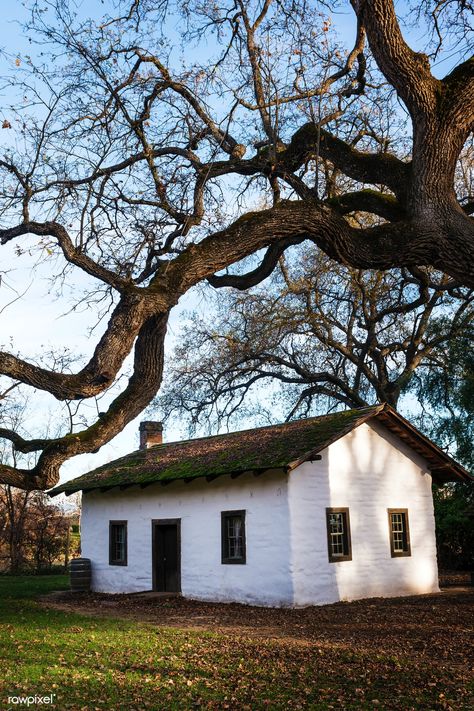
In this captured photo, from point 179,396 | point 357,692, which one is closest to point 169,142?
point 357,692

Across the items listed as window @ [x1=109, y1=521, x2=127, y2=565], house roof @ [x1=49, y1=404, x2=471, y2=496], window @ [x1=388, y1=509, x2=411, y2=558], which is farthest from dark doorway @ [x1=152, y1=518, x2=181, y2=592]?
window @ [x1=388, y1=509, x2=411, y2=558]

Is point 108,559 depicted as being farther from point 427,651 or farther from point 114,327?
point 114,327

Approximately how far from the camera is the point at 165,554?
21.3 meters

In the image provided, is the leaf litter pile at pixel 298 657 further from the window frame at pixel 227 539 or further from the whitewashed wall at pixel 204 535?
the window frame at pixel 227 539

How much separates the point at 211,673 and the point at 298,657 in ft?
5.16

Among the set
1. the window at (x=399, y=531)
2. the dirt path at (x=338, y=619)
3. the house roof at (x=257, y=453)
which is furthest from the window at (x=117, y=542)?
the window at (x=399, y=531)

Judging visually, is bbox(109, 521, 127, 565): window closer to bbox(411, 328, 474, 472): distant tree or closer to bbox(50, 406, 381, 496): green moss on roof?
bbox(50, 406, 381, 496): green moss on roof

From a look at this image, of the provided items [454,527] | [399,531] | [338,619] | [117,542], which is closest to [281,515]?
[338,619]

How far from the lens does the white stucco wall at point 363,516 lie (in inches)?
703

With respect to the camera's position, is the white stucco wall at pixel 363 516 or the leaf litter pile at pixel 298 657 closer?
the leaf litter pile at pixel 298 657

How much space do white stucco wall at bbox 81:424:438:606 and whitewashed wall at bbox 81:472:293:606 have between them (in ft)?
0.09

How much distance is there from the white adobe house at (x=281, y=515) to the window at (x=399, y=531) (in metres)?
0.04

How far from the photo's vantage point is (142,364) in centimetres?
779

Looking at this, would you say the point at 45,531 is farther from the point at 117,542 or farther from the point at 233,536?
the point at 233,536
